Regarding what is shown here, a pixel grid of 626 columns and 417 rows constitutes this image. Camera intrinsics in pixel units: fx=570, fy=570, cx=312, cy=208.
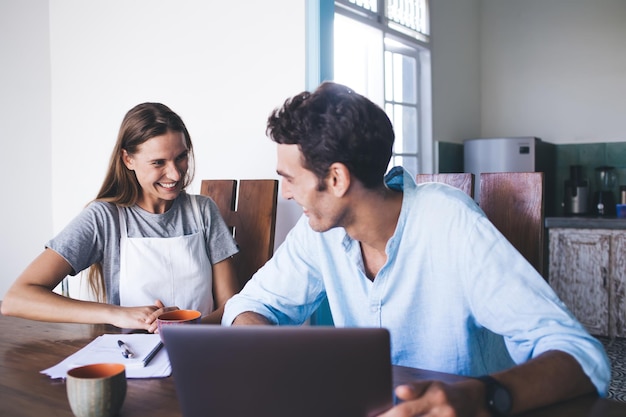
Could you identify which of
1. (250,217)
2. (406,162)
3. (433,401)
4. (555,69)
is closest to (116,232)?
(250,217)

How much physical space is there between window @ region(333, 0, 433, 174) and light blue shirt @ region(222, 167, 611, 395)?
2.33 metres

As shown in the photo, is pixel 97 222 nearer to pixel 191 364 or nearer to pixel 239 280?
pixel 239 280

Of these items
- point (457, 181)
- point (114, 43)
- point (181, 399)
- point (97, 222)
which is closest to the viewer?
point (181, 399)

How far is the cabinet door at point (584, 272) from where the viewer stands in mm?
3932

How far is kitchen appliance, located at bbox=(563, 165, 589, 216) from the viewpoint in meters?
4.39

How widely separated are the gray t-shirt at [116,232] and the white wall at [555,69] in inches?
150

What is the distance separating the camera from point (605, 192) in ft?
14.5

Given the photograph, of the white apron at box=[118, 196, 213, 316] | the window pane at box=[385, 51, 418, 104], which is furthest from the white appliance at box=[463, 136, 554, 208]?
the white apron at box=[118, 196, 213, 316]

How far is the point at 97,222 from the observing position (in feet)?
5.84

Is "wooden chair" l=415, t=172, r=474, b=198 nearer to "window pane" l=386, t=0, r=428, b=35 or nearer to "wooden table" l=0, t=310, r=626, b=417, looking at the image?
"wooden table" l=0, t=310, r=626, b=417

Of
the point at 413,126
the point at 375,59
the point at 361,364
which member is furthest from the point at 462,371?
the point at 413,126

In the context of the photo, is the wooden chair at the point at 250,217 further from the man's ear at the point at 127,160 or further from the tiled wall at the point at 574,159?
the tiled wall at the point at 574,159

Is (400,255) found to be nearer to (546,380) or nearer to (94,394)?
(546,380)

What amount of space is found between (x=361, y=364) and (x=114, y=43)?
243 cm
